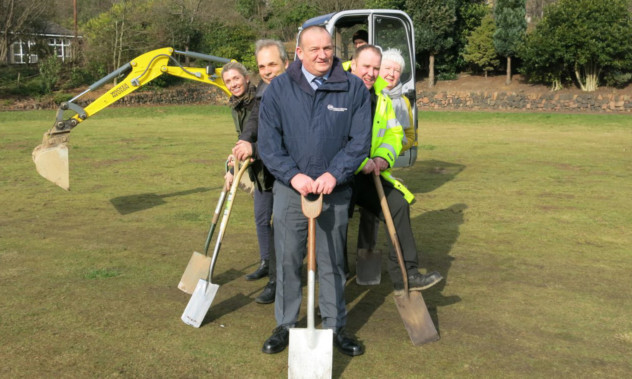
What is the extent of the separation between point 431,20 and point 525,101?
418 inches

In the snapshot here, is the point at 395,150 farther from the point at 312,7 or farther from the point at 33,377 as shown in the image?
the point at 312,7

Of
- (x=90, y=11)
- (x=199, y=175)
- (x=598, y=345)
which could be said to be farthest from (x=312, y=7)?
(x=598, y=345)

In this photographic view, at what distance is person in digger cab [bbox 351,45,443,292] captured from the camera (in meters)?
4.89

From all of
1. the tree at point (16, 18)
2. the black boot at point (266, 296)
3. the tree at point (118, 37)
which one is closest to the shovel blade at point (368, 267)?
the black boot at point (266, 296)

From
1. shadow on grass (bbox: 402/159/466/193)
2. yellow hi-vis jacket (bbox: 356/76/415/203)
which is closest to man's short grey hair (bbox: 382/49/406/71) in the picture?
yellow hi-vis jacket (bbox: 356/76/415/203)

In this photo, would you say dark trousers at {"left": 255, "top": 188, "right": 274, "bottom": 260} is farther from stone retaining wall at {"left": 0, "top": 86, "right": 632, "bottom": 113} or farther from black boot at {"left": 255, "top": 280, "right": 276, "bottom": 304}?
stone retaining wall at {"left": 0, "top": 86, "right": 632, "bottom": 113}

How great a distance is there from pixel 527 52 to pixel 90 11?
1826 inches

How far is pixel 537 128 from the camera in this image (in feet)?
79.2

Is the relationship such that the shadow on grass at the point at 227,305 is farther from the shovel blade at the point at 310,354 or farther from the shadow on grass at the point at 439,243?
the shadow on grass at the point at 439,243

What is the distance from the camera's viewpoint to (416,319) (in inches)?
184

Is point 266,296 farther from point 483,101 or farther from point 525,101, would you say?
point 483,101

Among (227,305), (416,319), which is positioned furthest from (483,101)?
(416,319)

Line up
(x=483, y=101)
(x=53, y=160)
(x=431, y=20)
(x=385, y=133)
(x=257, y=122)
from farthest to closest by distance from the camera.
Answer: (x=431, y=20)
(x=483, y=101)
(x=53, y=160)
(x=257, y=122)
(x=385, y=133)

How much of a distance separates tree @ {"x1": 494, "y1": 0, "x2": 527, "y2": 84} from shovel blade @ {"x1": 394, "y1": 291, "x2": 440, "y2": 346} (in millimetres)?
40810
